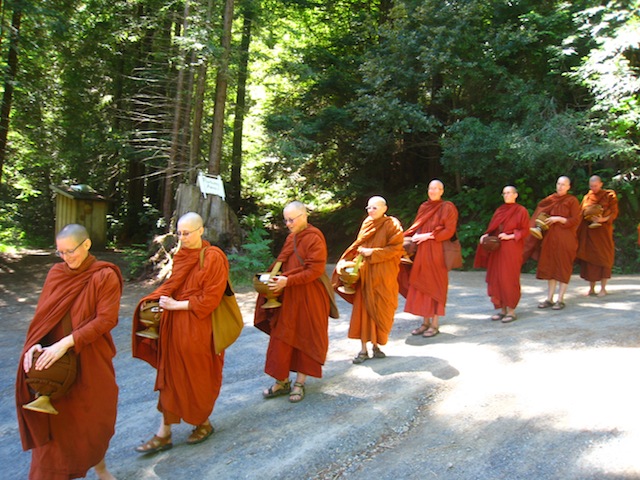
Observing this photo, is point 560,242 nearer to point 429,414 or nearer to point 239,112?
point 429,414

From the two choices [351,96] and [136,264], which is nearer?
[136,264]


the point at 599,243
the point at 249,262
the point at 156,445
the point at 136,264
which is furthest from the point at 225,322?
the point at 136,264

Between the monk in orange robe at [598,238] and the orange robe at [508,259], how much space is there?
189 cm

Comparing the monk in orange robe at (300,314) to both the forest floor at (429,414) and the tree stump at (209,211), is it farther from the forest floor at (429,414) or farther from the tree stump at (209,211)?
the tree stump at (209,211)

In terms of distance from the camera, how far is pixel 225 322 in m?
4.36

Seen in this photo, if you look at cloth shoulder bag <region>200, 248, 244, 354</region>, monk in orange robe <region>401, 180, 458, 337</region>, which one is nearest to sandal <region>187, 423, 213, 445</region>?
cloth shoulder bag <region>200, 248, 244, 354</region>

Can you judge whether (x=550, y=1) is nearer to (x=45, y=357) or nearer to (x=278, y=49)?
(x=278, y=49)

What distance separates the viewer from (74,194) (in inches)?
658

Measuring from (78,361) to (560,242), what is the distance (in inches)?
274

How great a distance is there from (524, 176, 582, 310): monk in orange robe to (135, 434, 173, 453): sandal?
19.8ft

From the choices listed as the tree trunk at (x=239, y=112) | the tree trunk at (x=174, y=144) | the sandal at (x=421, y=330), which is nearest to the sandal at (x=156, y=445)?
the sandal at (x=421, y=330)

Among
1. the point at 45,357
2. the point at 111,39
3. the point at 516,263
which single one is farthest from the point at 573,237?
the point at 111,39

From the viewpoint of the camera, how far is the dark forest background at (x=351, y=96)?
38.7 ft

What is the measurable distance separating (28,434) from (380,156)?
48.1ft
